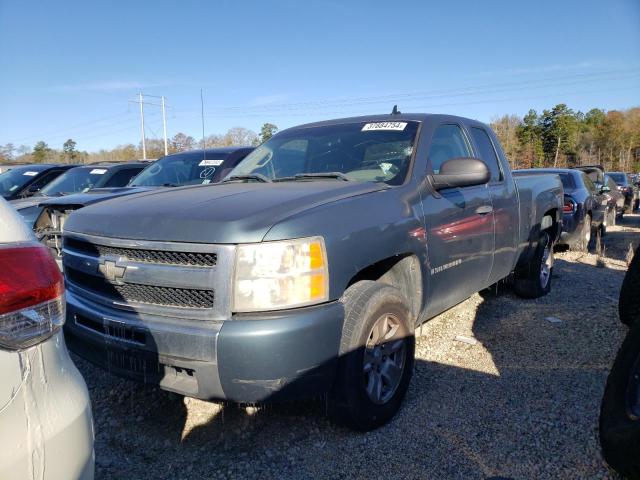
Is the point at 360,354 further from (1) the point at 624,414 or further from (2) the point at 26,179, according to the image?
(2) the point at 26,179

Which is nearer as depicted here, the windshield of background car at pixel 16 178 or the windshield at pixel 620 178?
the windshield of background car at pixel 16 178

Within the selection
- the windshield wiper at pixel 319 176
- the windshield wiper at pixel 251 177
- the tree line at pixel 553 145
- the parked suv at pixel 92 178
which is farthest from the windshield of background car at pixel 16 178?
the tree line at pixel 553 145

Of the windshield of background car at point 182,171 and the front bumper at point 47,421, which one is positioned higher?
the windshield of background car at point 182,171

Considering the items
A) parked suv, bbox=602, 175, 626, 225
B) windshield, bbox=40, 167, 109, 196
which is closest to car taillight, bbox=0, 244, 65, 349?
windshield, bbox=40, 167, 109, 196

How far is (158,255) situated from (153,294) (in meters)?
0.20

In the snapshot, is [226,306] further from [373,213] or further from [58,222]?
[58,222]

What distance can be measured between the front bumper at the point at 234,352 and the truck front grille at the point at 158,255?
28 centimetres

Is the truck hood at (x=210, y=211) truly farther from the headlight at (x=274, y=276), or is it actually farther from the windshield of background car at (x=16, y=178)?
the windshield of background car at (x=16, y=178)

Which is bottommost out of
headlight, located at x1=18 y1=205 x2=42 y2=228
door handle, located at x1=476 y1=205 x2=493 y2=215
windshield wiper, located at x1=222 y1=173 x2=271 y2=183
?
headlight, located at x1=18 y1=205 x2=42 y2=228

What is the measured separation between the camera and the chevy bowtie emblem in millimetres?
2564

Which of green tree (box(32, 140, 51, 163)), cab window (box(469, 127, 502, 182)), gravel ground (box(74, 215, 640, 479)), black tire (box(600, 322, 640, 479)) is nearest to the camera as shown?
black tire (box(600, 322, 640, 479))

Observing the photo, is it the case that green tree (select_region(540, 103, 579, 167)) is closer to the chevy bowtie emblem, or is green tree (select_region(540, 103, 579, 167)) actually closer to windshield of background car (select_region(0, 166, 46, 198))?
windshield of background car (select_region(0, 166, 46, 198))

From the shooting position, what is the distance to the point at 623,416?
229 cm

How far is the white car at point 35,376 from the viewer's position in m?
1.31
